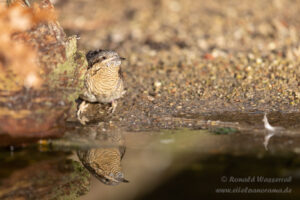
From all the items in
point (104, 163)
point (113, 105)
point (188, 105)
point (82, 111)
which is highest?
point (188, 105)

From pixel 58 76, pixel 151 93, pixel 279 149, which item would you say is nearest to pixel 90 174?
→ pixel 58 76

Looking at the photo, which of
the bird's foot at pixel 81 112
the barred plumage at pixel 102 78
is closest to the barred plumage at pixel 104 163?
the bird's foot at pixel 81 112

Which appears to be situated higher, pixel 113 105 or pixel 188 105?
pixel 188 105

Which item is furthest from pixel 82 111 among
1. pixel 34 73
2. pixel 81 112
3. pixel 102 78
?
pixel 34 73

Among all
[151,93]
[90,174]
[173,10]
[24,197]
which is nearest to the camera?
[24,197]

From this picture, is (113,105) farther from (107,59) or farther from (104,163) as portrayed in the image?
(104,163)

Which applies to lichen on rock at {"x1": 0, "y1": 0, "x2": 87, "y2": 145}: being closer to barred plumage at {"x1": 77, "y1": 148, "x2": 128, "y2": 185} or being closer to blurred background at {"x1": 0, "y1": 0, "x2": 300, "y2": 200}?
blurred background at {"x1": 0, "y1": 0, "x2": 300, "y2": 200}

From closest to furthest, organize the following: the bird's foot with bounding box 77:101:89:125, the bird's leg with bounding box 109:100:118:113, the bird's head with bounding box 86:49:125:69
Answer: the bird's foot with bounding box 77:101:89:125 → the bird's head with bounding box 86:49:125:69 → the bird's leg with bounding box 109:100:118:113

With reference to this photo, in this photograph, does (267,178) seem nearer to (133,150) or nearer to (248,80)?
(133,150)

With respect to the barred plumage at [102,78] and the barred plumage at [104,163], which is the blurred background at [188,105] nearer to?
the barred plumage at [104,163]

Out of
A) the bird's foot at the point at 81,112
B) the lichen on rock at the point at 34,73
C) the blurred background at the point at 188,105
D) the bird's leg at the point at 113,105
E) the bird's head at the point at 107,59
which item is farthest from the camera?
the bird's leg at the point at 113,105

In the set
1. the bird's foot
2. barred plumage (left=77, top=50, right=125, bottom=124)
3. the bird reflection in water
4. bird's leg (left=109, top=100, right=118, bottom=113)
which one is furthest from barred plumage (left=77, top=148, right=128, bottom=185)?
bird's leg (left=109, top=100, right=118, bottom=113)
